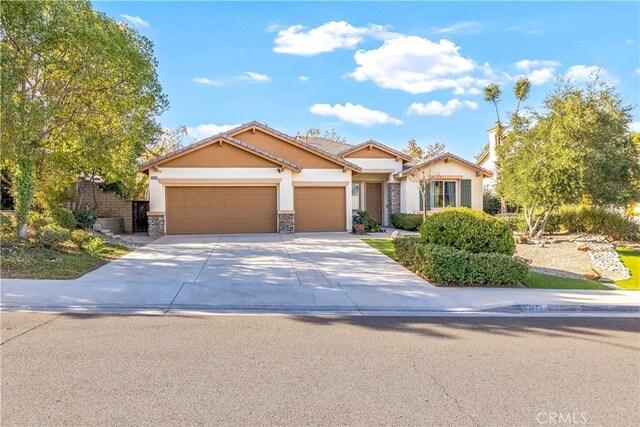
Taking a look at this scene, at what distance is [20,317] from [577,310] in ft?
32.7

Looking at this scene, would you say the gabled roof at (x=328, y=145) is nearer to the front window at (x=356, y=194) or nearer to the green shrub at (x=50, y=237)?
the front window at (x=356, y=194)

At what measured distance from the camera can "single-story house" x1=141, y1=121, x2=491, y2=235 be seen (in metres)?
19.1

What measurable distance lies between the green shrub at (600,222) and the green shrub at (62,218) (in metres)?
22.9

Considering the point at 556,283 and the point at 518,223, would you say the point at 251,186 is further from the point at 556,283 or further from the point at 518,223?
the point at 518,223

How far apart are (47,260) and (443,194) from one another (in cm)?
1992

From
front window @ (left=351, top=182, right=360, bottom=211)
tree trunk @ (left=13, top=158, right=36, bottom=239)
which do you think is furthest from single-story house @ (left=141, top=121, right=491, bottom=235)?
tree trunk @ (left=13, top=158, right=36, bottom=239)

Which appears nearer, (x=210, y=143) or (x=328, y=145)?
(x=210, y=143)

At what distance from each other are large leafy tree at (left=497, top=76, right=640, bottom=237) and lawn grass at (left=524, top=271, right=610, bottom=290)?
7082 mm

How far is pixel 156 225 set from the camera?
1881 centimetres

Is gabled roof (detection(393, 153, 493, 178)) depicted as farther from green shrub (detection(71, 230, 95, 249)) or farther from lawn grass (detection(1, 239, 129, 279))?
green shrub (detection(71, 230, 95, 249))

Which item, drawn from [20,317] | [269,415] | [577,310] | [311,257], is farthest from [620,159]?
[20,317]

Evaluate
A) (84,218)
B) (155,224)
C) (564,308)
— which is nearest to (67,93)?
(84,218)

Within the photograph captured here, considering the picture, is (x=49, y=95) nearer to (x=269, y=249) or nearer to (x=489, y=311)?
(x=269, y=249)

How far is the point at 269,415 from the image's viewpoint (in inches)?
146
